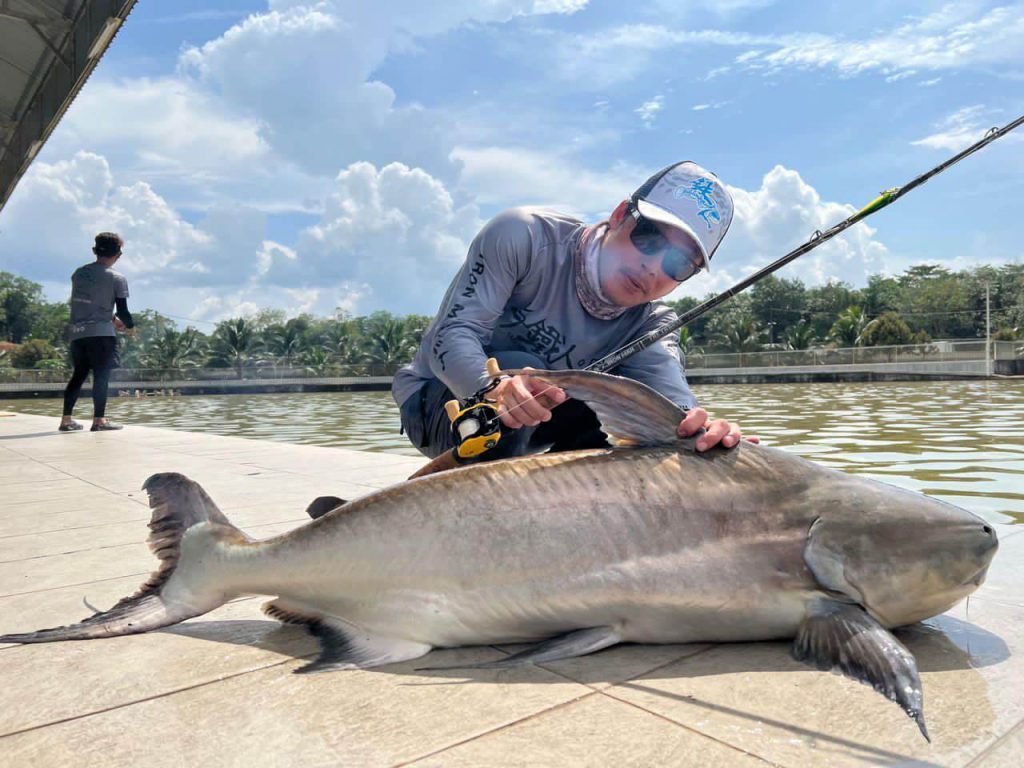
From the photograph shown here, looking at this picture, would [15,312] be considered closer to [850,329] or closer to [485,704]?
[850,329]

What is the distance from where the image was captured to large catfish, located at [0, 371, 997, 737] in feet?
6.65

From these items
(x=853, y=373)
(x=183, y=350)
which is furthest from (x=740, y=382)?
(x=183, y=350)

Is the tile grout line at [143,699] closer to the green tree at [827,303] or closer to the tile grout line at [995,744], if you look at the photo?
the tile grout line at [995,744]

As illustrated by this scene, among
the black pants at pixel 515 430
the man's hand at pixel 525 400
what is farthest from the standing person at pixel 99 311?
the man's hand at pixel 525 400

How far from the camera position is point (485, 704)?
1.76 meters

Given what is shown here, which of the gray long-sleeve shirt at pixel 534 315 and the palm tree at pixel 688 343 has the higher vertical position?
the palm tree at pixel 688 343

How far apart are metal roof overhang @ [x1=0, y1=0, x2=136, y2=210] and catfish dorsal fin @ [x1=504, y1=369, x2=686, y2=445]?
860 centimetres

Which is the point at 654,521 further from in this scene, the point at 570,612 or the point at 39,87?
the point at 39,87

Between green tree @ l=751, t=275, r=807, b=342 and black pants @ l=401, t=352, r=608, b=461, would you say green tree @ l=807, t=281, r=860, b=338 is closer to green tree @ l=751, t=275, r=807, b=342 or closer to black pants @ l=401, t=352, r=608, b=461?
green tree @ l=751, t=275, r=807, b=342

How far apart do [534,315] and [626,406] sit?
1188 millimetres

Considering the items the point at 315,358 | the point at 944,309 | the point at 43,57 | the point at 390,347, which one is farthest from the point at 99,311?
the point at 944,309

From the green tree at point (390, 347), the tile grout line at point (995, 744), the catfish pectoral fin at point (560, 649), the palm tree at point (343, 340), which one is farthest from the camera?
the palm tree at point (343, 340)

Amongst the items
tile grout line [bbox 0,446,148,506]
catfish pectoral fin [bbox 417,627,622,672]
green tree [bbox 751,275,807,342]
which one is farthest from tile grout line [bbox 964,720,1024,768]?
green tree [bbox 751,275,807,342]

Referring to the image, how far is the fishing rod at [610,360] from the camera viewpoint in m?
2.54
